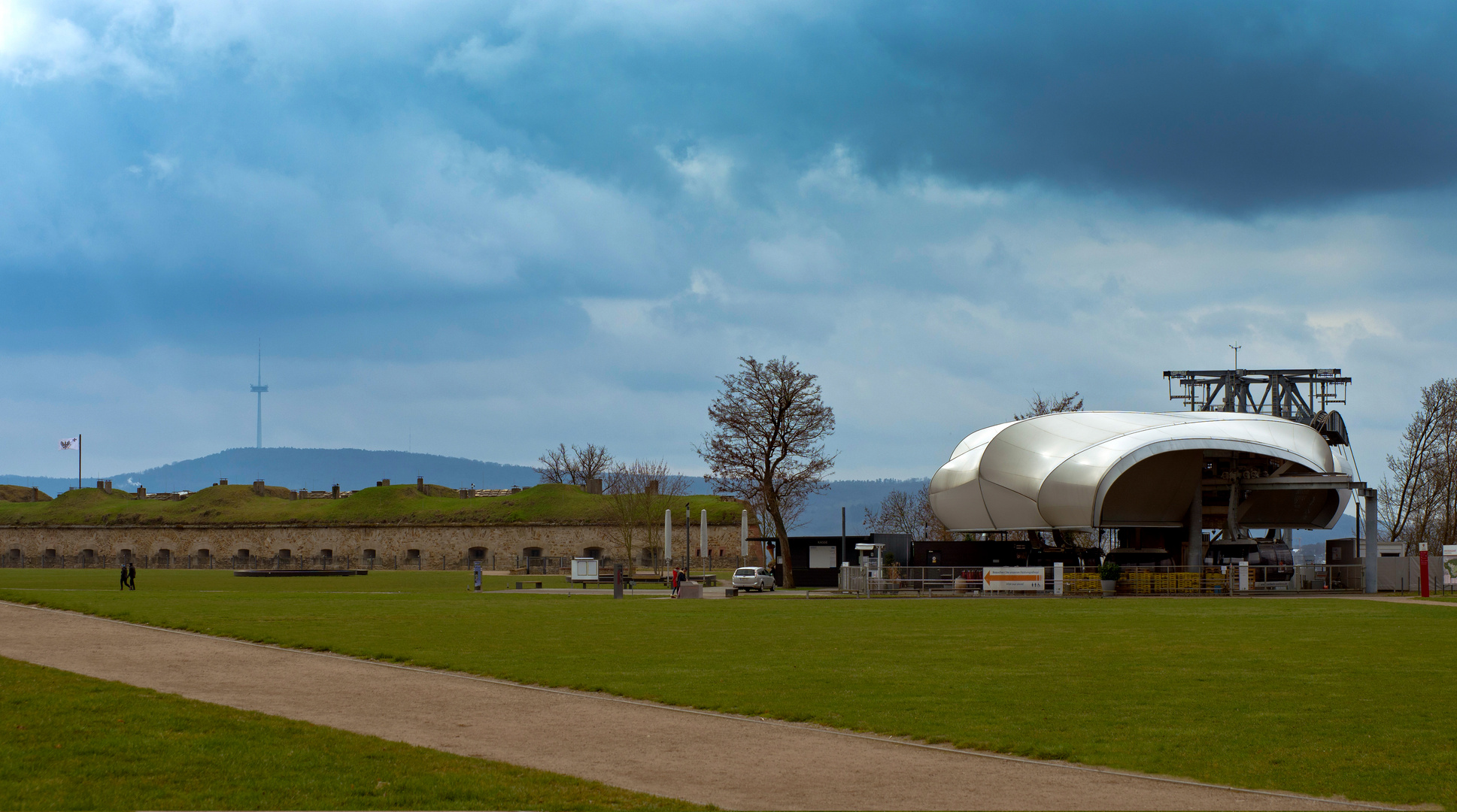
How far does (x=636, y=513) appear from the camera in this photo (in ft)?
286

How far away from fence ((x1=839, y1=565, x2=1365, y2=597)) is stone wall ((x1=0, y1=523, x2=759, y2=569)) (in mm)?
40263

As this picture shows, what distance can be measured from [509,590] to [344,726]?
36.8m

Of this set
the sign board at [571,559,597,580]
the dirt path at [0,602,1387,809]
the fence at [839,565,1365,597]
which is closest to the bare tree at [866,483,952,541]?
the sign board at [571,559,597,580]

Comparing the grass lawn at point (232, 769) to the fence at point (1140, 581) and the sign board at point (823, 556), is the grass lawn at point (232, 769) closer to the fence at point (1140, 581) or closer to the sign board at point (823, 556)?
the fence at point (1140, 581)

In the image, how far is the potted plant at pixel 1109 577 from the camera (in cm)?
4306

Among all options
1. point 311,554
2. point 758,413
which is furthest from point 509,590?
point 311,554

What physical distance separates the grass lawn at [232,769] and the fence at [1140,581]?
33.0m

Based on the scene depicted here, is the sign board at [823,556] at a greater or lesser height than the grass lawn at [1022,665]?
lesser

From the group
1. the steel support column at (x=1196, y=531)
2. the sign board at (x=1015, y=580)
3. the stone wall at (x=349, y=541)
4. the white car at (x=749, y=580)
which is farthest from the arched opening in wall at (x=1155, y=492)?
the stone wall at (x=349, y=541)

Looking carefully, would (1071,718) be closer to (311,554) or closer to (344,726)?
(344,726)

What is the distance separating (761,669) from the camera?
1730 cm

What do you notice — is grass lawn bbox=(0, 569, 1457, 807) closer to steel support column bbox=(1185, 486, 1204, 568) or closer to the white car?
the white car

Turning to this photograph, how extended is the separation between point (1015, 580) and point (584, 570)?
2384cm

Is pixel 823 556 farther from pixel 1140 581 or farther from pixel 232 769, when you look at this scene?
pixel 232 769
